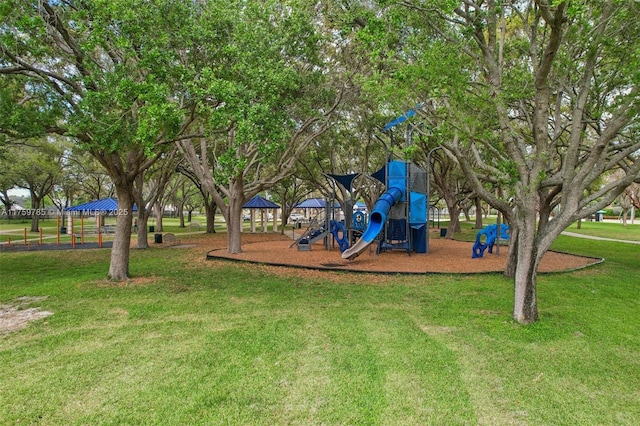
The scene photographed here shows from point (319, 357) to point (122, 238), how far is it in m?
7.73

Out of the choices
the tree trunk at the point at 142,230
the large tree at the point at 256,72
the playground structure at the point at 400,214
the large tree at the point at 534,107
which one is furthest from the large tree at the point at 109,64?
the tree trunk at the point at 142,230

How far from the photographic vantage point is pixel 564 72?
853 centimetres

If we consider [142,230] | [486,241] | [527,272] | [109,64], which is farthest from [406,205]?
[142,230]

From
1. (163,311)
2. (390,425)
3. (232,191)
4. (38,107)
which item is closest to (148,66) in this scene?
(38,107)

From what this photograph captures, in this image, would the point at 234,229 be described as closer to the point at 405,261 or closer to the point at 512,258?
the point at 405,261

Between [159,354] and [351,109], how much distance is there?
48.2 ft

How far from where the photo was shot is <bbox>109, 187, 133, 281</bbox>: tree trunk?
1068 cm

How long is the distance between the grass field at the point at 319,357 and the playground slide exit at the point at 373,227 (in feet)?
14.9

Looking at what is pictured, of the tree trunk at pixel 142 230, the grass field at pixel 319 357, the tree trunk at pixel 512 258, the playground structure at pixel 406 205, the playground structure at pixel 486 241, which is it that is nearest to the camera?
the grass field at pixel 319 357

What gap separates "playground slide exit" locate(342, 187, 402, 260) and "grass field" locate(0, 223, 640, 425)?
4.55m

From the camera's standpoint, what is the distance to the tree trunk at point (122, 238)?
420 inches

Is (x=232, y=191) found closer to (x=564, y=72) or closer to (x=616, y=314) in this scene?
(x=564, y=72)

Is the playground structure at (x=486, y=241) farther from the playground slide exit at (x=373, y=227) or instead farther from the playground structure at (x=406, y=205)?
the playground slide exit at (x=373, y=227)

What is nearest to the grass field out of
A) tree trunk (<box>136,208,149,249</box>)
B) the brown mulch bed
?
the brown mulch bed
